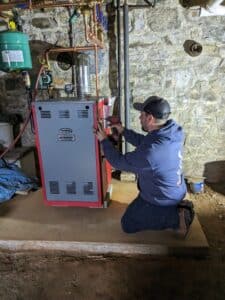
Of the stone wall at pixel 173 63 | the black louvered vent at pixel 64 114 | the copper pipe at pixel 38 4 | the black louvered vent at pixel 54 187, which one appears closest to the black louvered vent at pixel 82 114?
the black louvered vent at pixel 64 114

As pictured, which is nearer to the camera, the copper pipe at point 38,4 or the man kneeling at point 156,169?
the man kneeling at point 156,169

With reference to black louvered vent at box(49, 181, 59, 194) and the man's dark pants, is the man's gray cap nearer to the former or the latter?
the man's dark pants

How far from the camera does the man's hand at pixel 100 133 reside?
167 cm

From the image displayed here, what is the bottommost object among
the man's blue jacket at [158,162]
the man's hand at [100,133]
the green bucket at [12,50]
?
the man's blue jacket at [158,162]

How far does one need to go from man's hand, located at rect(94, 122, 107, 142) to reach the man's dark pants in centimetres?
53

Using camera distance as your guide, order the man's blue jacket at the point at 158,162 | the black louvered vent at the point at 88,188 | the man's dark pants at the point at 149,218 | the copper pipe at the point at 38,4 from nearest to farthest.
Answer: the man's blue jacket at the point at 158,162
the man's dark pants at the point at 149,218
the black louvered vent at the point at 88,188
the copper pipe at the point at 38,4

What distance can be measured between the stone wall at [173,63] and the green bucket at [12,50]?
453 mm

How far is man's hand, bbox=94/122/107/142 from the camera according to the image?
1673 millimetres

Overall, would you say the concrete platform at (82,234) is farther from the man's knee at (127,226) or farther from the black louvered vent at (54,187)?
the black louvered vent at (54,187)

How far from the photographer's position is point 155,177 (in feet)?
5.33

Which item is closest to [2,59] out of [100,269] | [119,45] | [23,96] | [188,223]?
[23,96]

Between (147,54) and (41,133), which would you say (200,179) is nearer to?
(147,54)

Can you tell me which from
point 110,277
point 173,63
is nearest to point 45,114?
point 110,277

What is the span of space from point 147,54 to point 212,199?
152 cm
